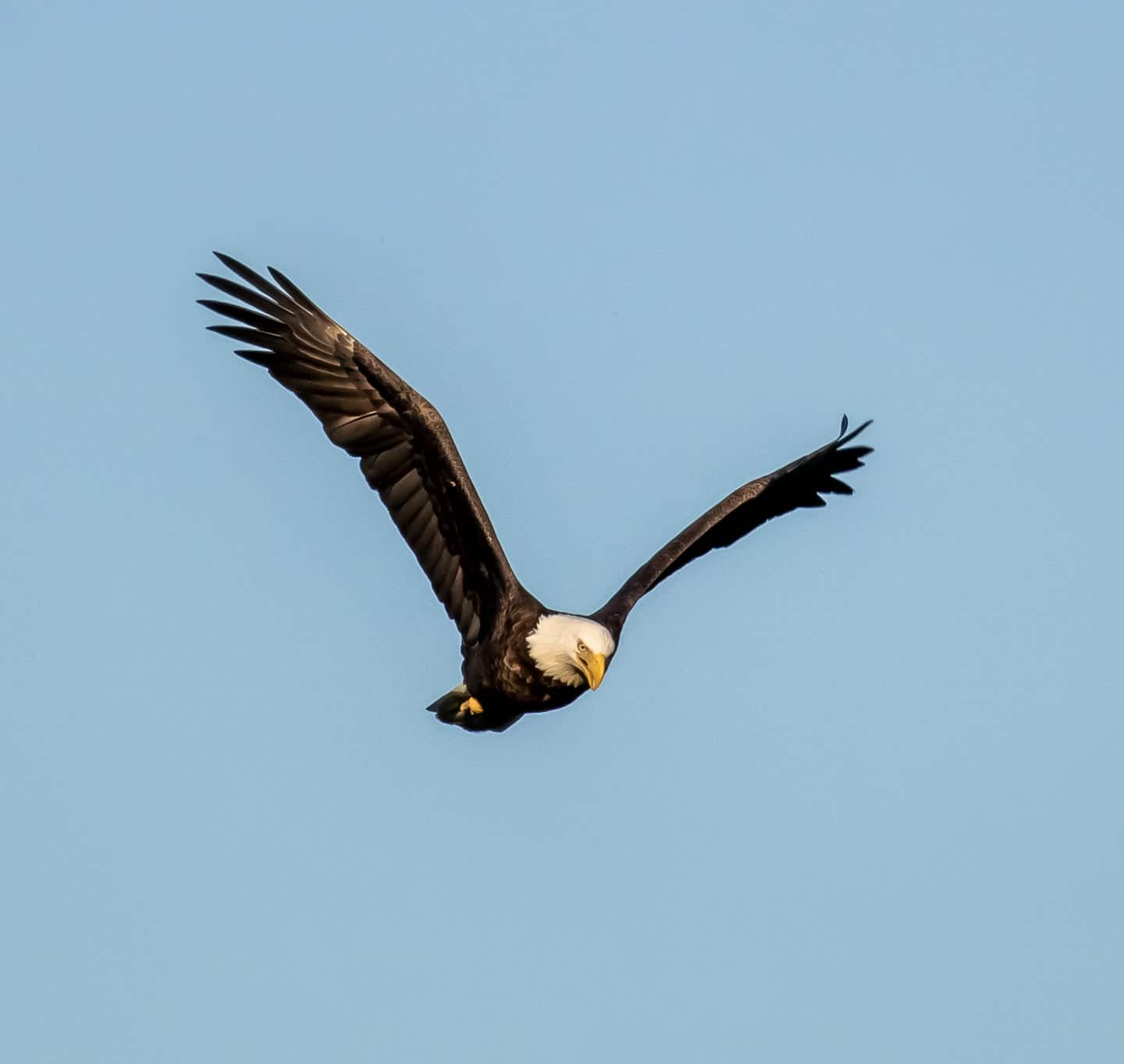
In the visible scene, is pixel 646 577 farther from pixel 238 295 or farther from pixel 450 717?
pixel 238 295

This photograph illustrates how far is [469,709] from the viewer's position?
1384 cm

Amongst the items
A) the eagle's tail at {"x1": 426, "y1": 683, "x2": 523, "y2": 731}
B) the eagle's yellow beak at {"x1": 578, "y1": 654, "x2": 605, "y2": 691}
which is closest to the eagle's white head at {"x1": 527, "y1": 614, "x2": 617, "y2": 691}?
the eagle's yellow beak at {"x1": 578, "y1": 654, "x2": 605, "y2": 691}

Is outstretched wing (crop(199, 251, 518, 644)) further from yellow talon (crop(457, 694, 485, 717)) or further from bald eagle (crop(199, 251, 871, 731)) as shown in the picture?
yellow talon (crop(457, 694, 485, 717))

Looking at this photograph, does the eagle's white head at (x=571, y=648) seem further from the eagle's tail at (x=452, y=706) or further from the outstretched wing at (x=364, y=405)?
the eagle's tail at (x=452, y=706)

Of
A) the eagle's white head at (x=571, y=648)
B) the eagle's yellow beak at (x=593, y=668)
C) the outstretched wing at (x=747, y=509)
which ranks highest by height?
the outstretched wing at (x=747, y=509)

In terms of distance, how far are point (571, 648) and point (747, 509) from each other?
8.12 feet

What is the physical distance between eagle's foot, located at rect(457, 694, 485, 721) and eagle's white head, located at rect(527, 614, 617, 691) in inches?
35.8

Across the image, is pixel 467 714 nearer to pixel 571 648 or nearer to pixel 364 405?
pixel 571 648

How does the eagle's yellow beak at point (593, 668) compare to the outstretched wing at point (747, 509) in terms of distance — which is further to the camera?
the outstretched wing at point (747, 509)

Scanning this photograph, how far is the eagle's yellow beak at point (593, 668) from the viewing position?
12.7 meters

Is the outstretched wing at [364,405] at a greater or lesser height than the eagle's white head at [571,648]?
greater

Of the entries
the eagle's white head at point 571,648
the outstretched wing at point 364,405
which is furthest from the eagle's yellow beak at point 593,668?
the outstretched wing at point 364,405

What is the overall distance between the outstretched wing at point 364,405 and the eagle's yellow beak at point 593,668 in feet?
2.64

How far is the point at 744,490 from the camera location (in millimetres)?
14586
